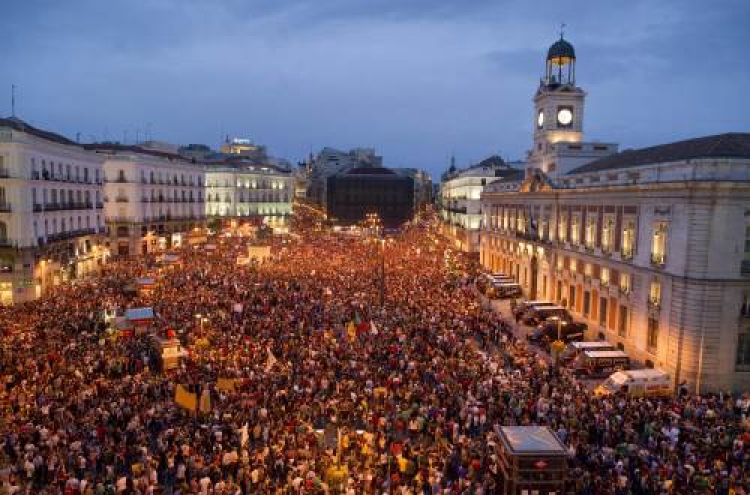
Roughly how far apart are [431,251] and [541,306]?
33388 millimetres

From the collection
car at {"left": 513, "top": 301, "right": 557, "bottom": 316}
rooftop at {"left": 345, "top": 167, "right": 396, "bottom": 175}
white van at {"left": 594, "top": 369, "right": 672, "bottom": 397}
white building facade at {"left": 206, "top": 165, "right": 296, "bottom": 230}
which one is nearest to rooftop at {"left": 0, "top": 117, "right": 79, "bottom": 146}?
car at {"left": 513, "top": 301, "right": 557, "bottom": 316}

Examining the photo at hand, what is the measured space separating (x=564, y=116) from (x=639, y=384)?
3246cm

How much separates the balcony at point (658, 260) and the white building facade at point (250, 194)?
253ft

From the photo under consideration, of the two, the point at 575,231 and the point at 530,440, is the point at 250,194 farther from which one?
the point at 530,440

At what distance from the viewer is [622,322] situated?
3284 cm

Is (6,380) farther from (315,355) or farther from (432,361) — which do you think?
(432,361)

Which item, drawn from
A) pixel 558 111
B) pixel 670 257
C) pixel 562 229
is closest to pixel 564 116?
pixel 558 111

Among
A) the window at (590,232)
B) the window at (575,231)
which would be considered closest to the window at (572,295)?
the window at (575,231)

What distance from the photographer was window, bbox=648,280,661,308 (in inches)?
1139

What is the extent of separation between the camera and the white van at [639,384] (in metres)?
24.2

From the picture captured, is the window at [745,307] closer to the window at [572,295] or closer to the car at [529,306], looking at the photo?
the window at [572,295]

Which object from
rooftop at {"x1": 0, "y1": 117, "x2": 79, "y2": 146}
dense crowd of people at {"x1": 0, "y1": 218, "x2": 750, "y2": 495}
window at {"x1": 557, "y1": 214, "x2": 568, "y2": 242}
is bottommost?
dense crowd of people at {"x1": 0, "y1": 218, "x2": 750, "y2": 495}

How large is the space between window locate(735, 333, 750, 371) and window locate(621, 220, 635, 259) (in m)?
6.70

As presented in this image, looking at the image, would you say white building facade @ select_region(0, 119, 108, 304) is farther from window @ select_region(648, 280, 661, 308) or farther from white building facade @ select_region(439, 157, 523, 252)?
white building facade @ select_region(439, 157, 523, 252)
